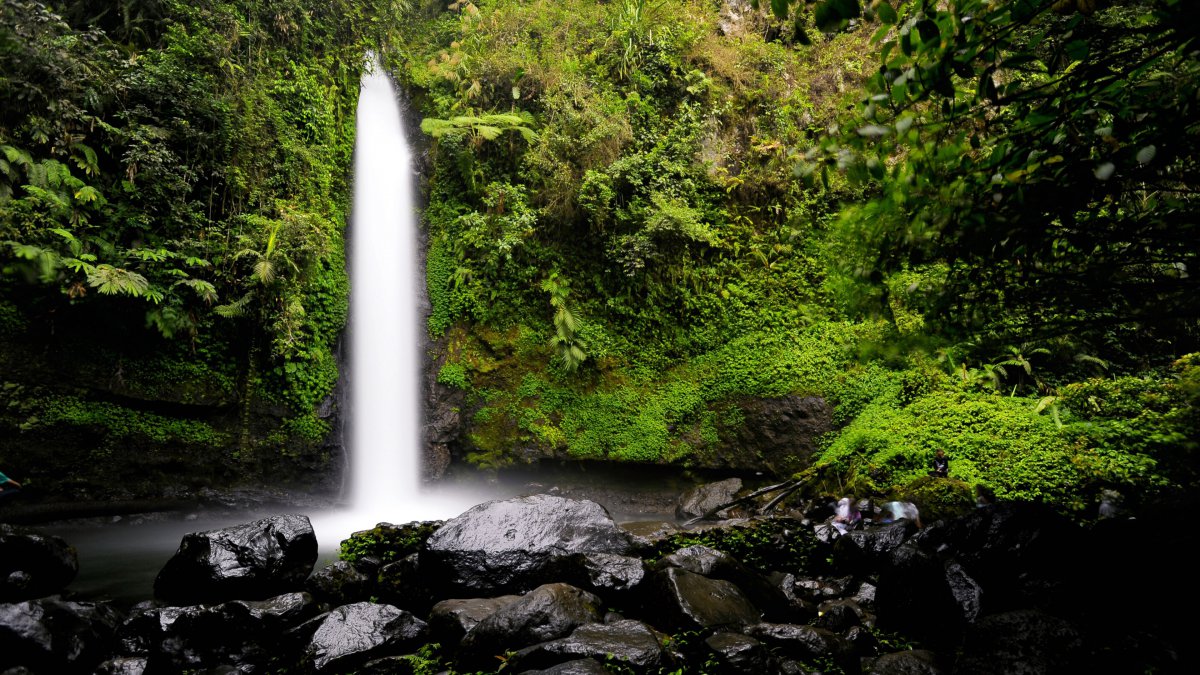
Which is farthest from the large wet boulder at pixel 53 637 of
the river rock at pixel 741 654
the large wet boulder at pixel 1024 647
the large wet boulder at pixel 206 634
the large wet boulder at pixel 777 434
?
the large wet boulder at pixel 777 434

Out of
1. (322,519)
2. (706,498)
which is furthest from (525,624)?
(322,519)

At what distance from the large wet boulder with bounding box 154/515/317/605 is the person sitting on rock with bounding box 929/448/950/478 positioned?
7324mm

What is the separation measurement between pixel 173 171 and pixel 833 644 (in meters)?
10.5

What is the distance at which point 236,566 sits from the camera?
17.0ft

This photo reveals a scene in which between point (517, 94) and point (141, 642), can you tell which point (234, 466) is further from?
point (517, 94)

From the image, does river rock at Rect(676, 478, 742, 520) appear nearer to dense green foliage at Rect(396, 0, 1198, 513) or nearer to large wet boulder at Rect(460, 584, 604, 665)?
dense green foliage at Rect(396, 0, 1198, 513)

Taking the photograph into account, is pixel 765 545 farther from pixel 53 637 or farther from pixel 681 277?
pixel 53 637

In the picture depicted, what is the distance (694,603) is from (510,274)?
8227 mm

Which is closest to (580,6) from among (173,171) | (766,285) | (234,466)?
(766,285)

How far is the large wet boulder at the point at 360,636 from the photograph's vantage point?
4.13m

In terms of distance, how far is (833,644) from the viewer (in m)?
3.91

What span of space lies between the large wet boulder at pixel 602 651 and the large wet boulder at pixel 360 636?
116 centimetres

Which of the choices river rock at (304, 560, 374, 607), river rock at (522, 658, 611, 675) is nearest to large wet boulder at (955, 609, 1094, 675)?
river rock at (522, 658, 611, 675)

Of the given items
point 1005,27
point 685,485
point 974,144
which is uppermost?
point 1005,27
